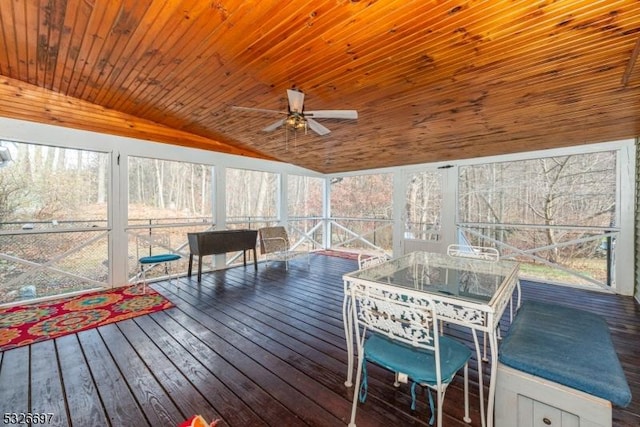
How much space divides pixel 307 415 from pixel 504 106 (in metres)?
3.65

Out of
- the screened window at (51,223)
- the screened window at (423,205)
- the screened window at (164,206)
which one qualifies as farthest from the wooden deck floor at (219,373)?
the screened window at (423,205)

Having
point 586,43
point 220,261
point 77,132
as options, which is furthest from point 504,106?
point 77,132

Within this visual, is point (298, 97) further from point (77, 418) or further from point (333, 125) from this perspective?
point (77, 418)

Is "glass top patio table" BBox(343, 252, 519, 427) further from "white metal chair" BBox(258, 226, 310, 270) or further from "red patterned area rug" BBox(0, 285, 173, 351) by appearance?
"white metal chair" BBox(258, 226, 310, 270)

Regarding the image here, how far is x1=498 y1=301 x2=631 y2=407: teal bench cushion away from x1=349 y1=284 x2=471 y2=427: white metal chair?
300 millimetres

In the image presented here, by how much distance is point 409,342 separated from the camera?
1415 mm

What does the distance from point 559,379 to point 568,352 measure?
0.25 meters

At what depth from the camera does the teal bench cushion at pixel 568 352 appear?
1174 millimetres

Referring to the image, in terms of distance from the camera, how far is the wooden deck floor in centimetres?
164

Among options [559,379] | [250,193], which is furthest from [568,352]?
[250,193]

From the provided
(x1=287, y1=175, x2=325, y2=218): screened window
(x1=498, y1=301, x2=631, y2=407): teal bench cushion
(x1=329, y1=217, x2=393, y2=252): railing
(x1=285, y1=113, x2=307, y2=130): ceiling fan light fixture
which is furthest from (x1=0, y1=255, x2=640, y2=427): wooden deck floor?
(x1=287, y1=175, x2=325, y2=218): screened window

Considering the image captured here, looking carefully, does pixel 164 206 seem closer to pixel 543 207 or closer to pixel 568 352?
pixel 568 352

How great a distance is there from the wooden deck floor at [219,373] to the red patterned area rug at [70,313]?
0.64 feet

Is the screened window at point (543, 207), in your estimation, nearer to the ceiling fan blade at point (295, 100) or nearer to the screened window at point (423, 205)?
the screened window at point (423, 205)
